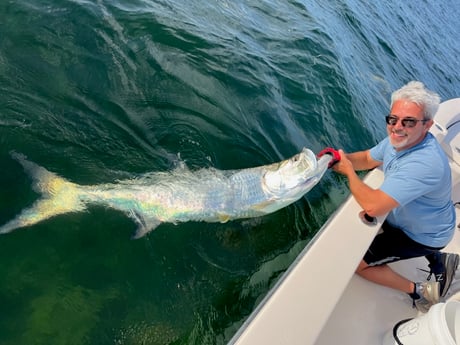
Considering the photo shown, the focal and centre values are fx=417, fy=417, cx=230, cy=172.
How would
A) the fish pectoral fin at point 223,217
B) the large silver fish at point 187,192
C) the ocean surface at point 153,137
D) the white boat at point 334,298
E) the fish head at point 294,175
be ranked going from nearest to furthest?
the white boat at point 334,298 → the ocean surface at point 153,137 → the large silver fish at point 187,192 → the fish head at point 294,175 → the fish pectoral fin at point 223,217

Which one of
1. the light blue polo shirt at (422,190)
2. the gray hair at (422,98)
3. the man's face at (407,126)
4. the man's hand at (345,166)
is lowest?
the man's hand at (345,166)

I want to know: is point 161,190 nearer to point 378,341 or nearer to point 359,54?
point 378,341

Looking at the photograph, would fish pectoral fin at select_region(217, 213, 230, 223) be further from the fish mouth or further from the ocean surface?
the fish mouth

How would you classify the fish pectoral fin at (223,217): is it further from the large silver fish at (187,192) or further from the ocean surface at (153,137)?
the ocean surface at (153,137)

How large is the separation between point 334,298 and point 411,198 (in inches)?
52.8

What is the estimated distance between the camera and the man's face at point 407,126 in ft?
12.9

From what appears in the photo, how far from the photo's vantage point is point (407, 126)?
3977 millimetres

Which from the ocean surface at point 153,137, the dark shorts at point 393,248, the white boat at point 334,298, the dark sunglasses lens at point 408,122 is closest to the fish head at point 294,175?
the white boat at point 334,298

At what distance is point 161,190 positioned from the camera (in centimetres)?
445

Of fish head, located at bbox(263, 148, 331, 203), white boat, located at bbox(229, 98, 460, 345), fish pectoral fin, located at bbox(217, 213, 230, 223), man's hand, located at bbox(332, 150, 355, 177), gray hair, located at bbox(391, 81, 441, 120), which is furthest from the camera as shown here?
fish pectoral fin, located at bbox(217, 213, 230, 223)

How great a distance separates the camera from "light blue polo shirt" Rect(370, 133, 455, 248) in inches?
154

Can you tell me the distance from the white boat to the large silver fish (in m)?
0.68

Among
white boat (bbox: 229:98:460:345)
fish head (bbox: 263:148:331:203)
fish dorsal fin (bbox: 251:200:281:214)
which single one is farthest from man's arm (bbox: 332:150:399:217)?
fish dorsal fin (bbox: 251:200:281:214)

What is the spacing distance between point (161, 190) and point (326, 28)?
7.89 metres
